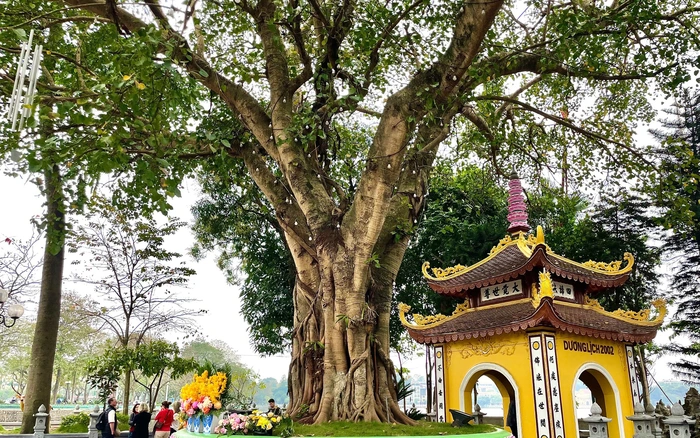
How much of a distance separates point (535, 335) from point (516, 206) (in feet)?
9.44

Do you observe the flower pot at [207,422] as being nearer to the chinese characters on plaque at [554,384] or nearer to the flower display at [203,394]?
the flower display at [203,394]

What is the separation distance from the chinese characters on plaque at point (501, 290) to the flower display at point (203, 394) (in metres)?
6.06

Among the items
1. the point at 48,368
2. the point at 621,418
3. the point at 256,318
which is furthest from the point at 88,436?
the point at 621,418

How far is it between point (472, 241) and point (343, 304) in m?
9.61

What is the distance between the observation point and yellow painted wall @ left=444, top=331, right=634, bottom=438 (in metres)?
8.82

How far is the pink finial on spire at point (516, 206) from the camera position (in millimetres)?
10586

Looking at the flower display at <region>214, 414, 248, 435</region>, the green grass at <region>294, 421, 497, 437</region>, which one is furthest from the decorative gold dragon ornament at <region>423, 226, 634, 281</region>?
the flower display at <region>214, 414, 248, 435</region>

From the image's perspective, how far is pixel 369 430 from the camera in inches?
209

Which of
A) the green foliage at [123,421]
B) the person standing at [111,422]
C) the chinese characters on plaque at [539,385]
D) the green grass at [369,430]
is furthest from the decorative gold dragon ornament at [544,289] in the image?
the green foliage at [123,421]

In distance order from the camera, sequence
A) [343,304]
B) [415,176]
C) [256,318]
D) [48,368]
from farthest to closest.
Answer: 1. [256,318]
2. [48,368]
3. [415,176]
4. [343,304]

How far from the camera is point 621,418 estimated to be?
31.7 ft

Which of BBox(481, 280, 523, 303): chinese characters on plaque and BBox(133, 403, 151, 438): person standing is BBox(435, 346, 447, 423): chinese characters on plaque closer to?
BBox(481, 280, 523, 303): chinese characters on plaque

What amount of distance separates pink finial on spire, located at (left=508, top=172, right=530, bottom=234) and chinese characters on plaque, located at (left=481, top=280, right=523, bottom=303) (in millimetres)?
1276

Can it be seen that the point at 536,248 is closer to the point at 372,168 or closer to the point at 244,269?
the point at 372,168
